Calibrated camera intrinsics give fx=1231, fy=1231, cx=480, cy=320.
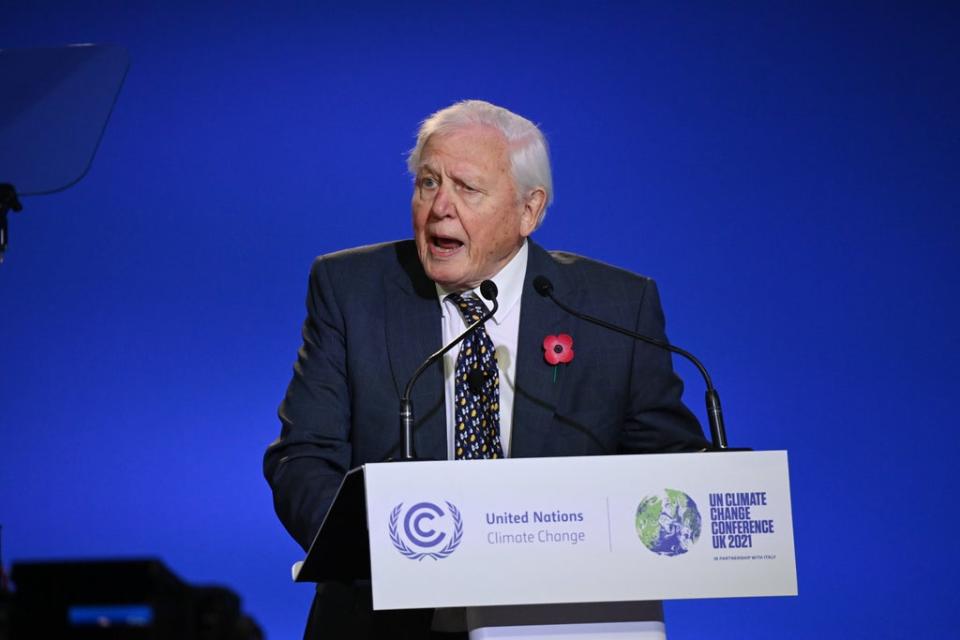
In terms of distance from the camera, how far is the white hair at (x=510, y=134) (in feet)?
8.60

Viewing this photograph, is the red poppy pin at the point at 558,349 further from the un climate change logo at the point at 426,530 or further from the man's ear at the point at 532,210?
the un climate change logo at the point at 426,530

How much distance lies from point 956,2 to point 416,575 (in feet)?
10.1

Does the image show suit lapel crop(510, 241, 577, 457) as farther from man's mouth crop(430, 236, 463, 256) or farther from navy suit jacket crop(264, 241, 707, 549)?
man's mouth crop(430, 236, 463, 256)

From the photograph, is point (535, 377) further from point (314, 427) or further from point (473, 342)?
point (314, 427)

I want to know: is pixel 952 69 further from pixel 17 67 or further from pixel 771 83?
pixel 17 67

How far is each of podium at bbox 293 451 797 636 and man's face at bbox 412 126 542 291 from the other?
0.87m

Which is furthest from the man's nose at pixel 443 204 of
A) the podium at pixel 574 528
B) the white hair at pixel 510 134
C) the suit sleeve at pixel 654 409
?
the podium at pixel 574 528

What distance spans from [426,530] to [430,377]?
32.8 inches

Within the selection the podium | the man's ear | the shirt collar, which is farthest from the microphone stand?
the man's ear

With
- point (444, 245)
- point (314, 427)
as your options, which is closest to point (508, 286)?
point (444, 245)

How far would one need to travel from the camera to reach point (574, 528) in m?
1.70

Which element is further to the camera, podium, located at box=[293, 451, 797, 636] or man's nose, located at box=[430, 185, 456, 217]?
man's nose, located at box=[430, 185, 456, 217]

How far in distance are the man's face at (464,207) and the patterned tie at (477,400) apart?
156 mm

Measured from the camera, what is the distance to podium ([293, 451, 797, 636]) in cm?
166
